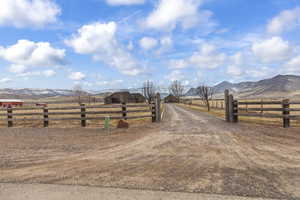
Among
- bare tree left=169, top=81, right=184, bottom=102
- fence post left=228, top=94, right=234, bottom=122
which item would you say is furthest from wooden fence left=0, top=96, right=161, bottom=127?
bare tree left=169, top=81, right=184, bottom=102

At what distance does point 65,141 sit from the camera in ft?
25.3

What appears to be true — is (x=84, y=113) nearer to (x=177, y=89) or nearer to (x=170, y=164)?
(x=170, y=164)

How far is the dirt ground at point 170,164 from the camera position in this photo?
352 centimetres

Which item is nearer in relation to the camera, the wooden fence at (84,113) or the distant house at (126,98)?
the wooden fence at (84,113)

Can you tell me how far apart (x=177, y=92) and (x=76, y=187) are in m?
89.6

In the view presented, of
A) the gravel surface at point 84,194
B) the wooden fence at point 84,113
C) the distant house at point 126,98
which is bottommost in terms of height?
the gravel surface at point 84,194

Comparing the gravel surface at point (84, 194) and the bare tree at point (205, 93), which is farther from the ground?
the bare tree at point (205, 93)

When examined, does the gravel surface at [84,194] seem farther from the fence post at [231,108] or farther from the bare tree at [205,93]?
the bare tree at [205,93]

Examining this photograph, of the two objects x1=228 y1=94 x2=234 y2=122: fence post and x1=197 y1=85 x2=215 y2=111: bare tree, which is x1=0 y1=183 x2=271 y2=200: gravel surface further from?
x1=197 y1=85 x2=215 y2=111: bare tree

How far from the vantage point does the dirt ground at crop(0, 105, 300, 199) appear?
3.52m

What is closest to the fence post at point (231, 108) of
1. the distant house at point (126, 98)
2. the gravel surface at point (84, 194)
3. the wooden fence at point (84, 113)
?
the wooden fence at point (84, 113)

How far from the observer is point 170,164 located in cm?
465

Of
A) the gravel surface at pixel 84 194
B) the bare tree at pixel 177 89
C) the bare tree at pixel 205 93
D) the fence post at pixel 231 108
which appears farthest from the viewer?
the bare tree at pixel 177 89

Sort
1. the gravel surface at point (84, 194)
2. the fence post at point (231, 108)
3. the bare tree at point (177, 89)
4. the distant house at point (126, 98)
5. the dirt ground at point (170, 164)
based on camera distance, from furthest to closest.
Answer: the bare tree at point (177, 89) < the distant house at point (126, 98) < the fence post at point (231, 108) < the dirt ground at point (170, 164) < the gravel surface at point (84, 194)
